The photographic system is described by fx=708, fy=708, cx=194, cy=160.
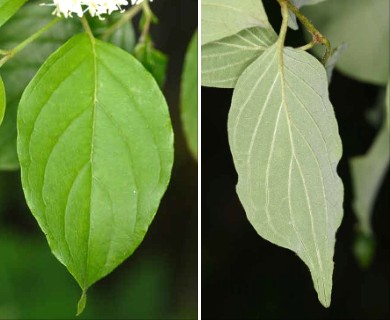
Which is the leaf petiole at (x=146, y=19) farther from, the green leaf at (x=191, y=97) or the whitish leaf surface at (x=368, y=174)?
the whitish leaf surface at (x=368, y=174)

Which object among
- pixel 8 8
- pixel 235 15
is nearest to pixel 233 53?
pixel 235 15

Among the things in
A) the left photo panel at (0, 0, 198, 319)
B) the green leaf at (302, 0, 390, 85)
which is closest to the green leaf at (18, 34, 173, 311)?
the left photo panel at (0, 0, 198, 319)

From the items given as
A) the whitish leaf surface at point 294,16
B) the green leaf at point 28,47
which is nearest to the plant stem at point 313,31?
the whitish leaf surface at point 294,16

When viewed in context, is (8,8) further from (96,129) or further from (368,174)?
(368,174)

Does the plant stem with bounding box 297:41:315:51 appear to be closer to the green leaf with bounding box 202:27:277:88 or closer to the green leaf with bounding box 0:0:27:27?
the green leaf with bounding box 202:27:277:88

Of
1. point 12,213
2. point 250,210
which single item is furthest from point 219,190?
point 12,213

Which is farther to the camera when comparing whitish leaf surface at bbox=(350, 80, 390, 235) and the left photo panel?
whitish leaf surface at bbox=(350, 80, 390, 235)
